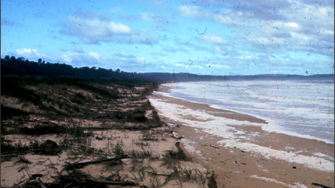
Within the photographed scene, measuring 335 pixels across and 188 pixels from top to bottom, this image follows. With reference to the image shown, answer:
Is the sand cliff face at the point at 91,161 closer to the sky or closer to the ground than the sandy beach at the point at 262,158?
closer to the sky

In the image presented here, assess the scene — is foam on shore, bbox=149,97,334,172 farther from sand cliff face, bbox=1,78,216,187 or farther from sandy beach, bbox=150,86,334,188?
sand cliff face, bbox=1,78,216,187

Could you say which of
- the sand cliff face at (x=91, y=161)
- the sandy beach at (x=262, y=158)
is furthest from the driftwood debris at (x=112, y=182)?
the sandy beach at (x=262, y=158)

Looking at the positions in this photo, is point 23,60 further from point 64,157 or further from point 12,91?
point 64,157

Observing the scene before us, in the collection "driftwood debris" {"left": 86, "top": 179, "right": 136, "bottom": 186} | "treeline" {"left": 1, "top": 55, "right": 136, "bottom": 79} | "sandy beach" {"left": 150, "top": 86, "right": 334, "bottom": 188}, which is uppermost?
"treeline" {"left": 1, "top": 55, "right": 136, "bottom": 79}

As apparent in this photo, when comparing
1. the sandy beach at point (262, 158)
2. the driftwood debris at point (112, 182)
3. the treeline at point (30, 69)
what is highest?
the treeline at point (30, 69)

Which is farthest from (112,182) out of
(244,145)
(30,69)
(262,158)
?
(30,69)

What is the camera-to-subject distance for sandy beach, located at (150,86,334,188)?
574 cm

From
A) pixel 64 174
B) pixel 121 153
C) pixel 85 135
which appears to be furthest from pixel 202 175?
pixel 85 135

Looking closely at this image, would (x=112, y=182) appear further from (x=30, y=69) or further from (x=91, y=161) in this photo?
(x=30, y=69)

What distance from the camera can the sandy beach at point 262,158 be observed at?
18.8ft

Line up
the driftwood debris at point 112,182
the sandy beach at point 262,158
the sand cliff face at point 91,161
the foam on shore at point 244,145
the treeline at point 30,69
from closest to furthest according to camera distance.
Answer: the driftwood debris at point 112,182 < the sand cliff face at point 91,161 < the sandy beach at point 262,158 < the foam on shore at point 244,145 < the treeline at point 30,69

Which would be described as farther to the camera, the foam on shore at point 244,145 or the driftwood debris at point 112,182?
the foam on shore at point 244,145

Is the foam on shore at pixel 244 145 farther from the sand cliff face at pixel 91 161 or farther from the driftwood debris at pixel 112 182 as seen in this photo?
the driftwood debris at pixel 112 182

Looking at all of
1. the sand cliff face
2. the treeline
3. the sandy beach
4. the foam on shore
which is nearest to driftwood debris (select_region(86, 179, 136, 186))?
the sand cliff face
